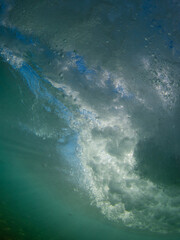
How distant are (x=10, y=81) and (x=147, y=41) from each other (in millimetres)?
10781

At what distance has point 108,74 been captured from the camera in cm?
770

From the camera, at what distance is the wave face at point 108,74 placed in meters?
5.96

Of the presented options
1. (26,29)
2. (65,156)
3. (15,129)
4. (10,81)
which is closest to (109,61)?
(26,29)

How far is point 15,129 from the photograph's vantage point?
20.8 meters

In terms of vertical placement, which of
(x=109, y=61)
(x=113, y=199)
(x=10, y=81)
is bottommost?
(x=113, y=199)

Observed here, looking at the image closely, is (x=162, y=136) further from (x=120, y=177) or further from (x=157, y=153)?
(x=120, y=177)

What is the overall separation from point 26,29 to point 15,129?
53.1 feet

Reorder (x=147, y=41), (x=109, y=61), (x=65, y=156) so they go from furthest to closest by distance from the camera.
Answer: (x=65, y=156), (x=109, y=61), (x=147, y=41)

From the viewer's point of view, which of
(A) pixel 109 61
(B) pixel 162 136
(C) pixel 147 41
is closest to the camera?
(C) pixel 147 41

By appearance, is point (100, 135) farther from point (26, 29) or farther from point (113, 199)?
point (113, 199)

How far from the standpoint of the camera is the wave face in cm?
596

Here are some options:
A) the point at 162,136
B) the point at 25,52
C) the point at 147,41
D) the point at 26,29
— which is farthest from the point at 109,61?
the point at 162,136

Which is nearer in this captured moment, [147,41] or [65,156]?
[147,41]

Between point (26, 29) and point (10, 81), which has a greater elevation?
point (10, 81)
